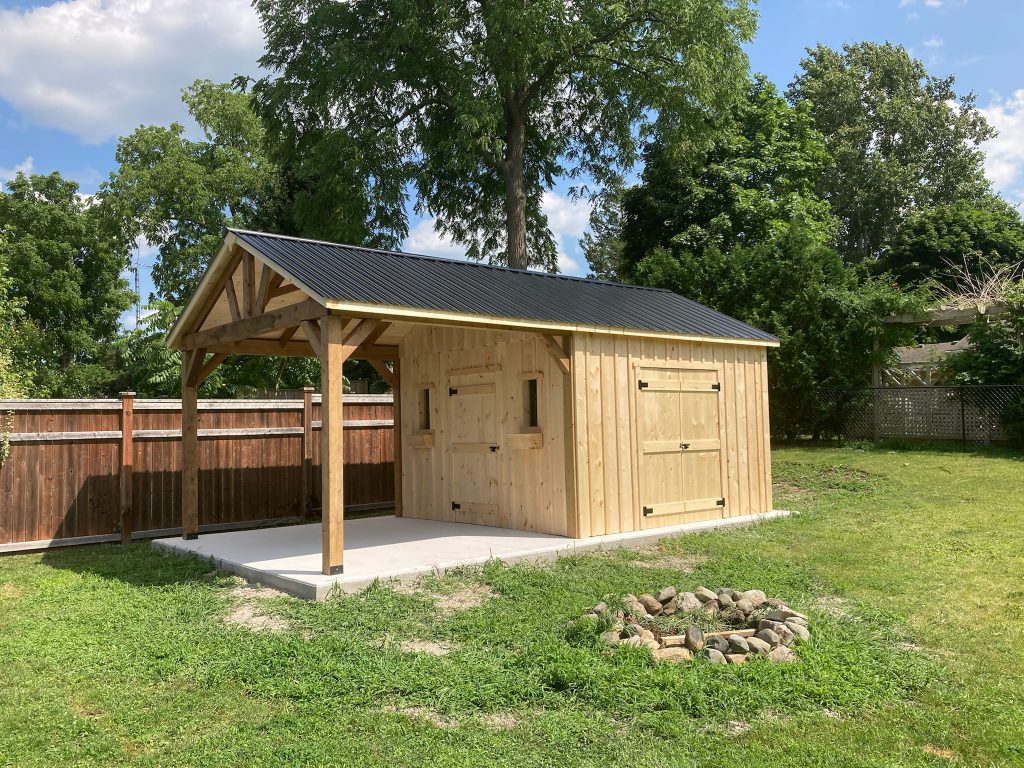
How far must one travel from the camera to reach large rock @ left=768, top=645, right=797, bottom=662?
4492 mm

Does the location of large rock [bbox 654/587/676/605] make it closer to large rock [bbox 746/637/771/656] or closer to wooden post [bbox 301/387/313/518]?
large rock [bbox 746/637/771/656]

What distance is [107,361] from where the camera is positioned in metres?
31.6

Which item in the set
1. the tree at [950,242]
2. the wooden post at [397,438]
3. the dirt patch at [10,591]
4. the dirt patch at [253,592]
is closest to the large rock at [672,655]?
the dirt patch at [253,592]

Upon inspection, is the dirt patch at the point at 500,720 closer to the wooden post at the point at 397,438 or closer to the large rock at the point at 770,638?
the large rock at the point at 770,638

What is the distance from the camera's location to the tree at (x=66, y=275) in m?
28.1

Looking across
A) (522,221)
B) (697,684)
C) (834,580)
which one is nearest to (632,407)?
(834,580)

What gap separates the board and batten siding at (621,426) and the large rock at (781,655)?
375 cm

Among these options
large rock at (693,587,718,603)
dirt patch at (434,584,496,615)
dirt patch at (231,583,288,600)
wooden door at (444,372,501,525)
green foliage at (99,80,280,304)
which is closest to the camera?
large rock at (693,587,718,603)

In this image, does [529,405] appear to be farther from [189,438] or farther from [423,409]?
[189,438]

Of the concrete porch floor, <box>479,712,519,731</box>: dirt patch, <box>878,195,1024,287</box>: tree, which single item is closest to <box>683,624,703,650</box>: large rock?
<box>479,712,519,731</box>: dirt patch

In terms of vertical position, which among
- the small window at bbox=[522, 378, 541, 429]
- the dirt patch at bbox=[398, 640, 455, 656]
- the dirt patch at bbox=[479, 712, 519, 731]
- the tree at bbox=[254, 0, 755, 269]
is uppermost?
the tree at bbox=[254, 0, 755, 269]

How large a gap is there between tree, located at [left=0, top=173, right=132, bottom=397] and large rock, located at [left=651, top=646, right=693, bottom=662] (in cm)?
2671

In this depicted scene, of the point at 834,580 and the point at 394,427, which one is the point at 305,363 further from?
the point at 834,580

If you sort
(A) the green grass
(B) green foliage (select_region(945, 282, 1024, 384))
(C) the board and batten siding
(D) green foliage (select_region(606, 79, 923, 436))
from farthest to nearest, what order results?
(D) green foliage (select_region(606, 79, 923, 436))
(B) green foliage (select_region(945, 282, 1024, 384))
(C) the board and batten siding
(A) the green grass
